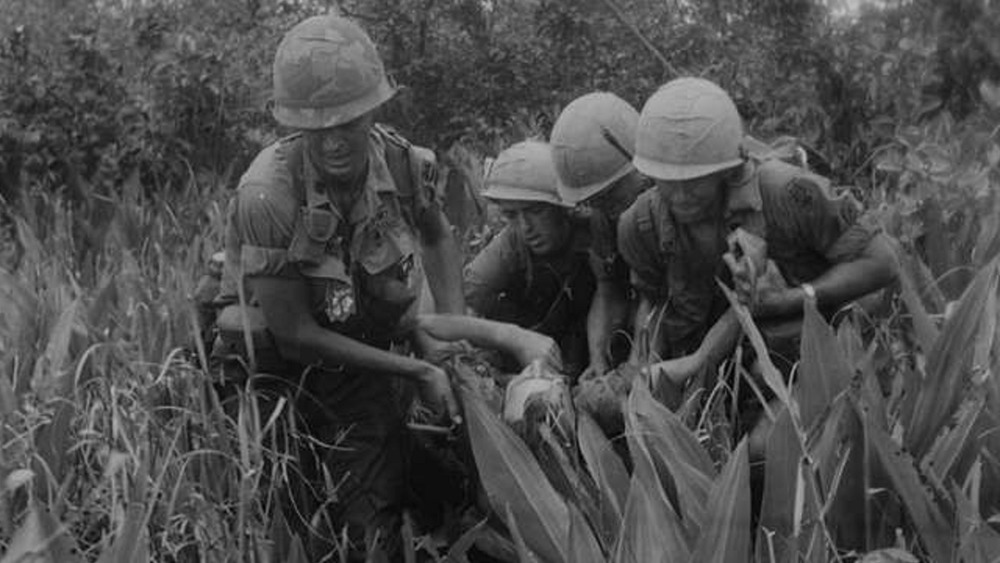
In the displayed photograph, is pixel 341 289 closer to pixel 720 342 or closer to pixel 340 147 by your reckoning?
pixel 340 147

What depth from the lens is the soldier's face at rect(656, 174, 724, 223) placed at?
3869 millimetres

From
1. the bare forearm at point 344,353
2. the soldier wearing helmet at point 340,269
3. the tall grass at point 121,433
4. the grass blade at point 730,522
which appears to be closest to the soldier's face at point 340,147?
the soldier wearing helmet at point 340,269

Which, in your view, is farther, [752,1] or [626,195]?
[752,1]

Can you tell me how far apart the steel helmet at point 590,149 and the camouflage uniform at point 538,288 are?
159 mm

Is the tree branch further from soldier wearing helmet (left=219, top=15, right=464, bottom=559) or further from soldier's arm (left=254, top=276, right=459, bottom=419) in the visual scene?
soldier's arm (left=254, top=276, right=459, bottom=419)

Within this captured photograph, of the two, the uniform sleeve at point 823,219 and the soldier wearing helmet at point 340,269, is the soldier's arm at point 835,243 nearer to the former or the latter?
the uniform sleeve at point 823,219

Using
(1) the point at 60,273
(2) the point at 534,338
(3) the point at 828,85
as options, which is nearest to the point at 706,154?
(2) the point at 534,338

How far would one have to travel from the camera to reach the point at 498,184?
172 inches

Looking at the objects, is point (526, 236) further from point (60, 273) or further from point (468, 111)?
point (468, 111)

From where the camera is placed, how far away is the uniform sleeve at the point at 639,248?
4090mm

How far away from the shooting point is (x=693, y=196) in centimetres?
390

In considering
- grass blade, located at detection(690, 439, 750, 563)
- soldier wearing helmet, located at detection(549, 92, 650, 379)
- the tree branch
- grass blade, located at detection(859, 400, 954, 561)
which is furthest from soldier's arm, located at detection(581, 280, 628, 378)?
the tree branch

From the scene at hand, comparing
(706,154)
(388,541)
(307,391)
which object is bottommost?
(388,541)

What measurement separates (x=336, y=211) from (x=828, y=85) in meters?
3.94
